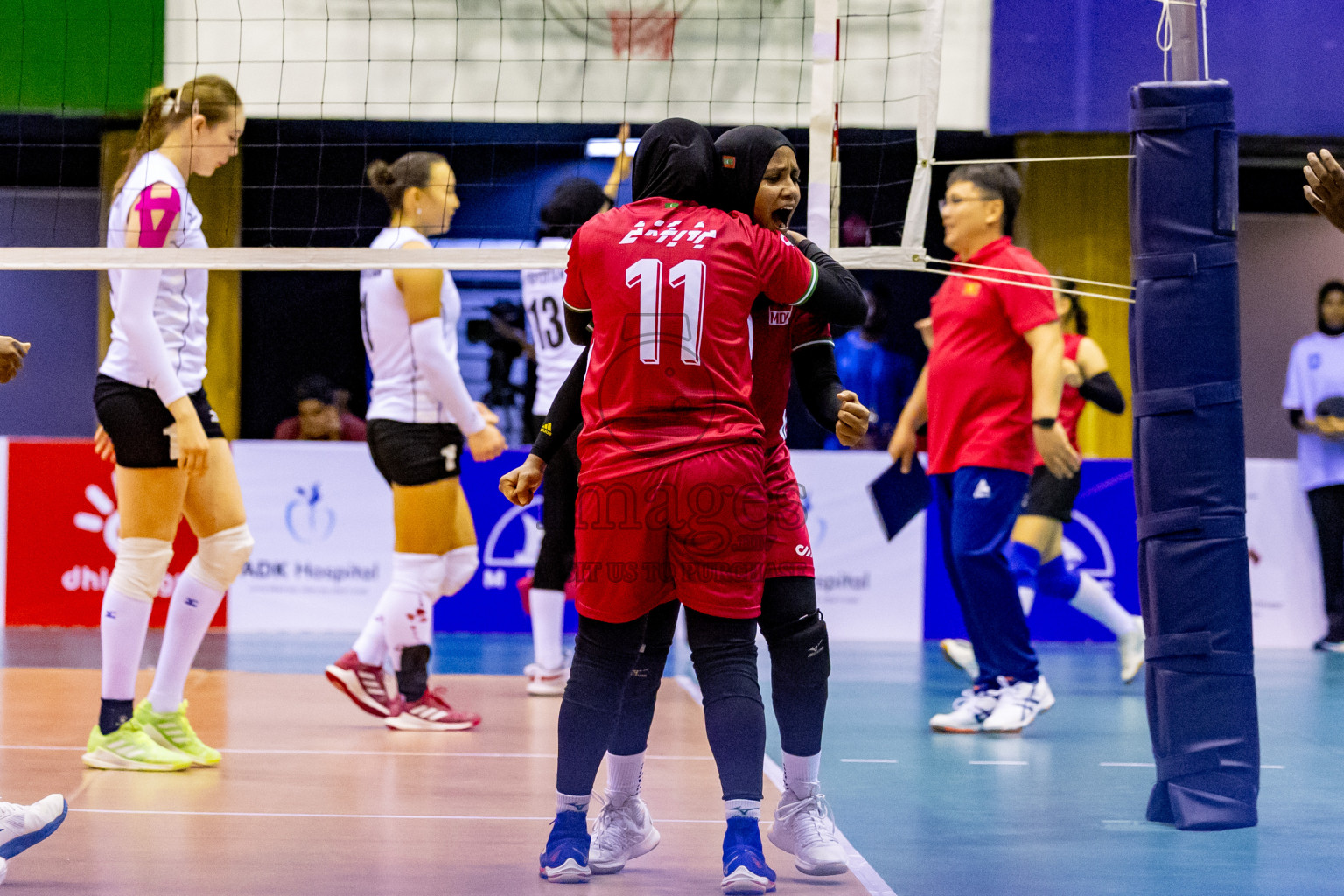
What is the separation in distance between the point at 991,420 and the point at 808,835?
2389 mm

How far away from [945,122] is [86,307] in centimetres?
909

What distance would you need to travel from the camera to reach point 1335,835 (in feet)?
11.5

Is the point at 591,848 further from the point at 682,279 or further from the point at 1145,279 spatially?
the point at 1145,279

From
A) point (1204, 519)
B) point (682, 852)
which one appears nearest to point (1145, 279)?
point (1204, 519)

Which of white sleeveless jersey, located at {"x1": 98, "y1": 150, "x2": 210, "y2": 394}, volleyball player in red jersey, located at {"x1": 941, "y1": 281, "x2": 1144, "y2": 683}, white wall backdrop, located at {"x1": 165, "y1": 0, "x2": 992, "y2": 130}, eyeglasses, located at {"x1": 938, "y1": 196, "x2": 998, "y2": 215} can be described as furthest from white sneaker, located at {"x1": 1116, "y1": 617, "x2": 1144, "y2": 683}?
white sleeveless jersey, located at {"x1": 98, "y1": 150, "x2": 210, "y2": 394}

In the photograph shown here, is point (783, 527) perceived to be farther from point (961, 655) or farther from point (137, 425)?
point (961, 655)

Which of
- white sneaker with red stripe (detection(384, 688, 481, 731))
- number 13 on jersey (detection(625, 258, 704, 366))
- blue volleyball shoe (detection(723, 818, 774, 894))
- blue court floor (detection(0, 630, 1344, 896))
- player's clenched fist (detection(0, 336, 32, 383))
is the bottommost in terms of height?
blue court floor (detection(0, 630, 1344, 896))

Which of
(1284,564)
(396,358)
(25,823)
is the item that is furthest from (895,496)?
(25,823)

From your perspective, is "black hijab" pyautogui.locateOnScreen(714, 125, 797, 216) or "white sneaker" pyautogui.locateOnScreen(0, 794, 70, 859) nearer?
"white sneaker" pyautogui.locateOnScreen(0, 794, 70, 859)

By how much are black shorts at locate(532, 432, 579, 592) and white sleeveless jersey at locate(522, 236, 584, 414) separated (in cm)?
41

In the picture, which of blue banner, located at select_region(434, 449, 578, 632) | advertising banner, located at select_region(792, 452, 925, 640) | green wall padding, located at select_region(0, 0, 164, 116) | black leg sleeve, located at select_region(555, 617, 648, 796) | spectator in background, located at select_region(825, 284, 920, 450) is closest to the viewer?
black leg sleeve, located at select_region(555, 617, 648, 796)

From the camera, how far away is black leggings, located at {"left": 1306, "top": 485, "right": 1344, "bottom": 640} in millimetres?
7961

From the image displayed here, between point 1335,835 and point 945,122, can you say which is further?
point 945,122

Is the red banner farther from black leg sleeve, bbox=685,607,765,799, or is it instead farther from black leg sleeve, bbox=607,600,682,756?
black leg sleeve, bbox=685,607,765,799
